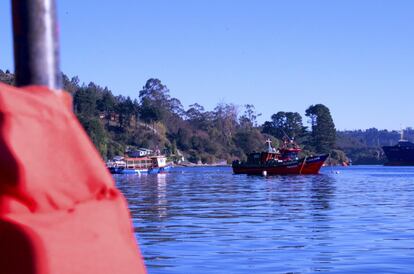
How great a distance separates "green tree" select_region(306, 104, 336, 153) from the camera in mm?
170625

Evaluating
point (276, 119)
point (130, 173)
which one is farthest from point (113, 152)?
point (276, 119)

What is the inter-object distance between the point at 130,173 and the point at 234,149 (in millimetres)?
81897

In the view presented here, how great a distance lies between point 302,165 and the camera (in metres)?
75.7

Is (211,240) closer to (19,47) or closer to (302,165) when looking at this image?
(19,47)

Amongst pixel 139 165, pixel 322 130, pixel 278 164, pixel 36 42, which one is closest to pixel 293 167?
pixel 278 164

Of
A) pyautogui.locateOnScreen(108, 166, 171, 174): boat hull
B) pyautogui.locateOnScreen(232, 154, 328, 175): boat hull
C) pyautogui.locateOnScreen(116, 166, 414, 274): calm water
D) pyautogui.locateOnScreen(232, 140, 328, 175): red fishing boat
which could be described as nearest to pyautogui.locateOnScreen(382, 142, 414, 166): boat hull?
pyautogui.locateOnScreen(108, 166, 171, 174): boat hull

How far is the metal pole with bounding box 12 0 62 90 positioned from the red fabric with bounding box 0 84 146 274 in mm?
70

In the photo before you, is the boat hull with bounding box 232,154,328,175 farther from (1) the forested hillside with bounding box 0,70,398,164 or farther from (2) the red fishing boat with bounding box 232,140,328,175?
(1) the forested hillside with bounding box 0,70,398,164

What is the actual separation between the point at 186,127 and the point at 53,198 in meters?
178

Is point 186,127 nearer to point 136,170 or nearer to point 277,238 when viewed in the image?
point 136,170

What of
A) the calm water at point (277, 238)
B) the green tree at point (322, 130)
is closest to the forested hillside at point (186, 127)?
the green tree at point (322, 130)

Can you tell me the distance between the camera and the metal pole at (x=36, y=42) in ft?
6.55

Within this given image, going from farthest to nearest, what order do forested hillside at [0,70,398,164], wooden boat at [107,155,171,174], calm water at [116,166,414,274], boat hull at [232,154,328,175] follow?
forested hillside at [0,70,398,164], wooden boat at [107,155,171,174], boat hull at [232,154,328,175], calm water at [116,166,414,274]

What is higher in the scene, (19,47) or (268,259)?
(19,47)
